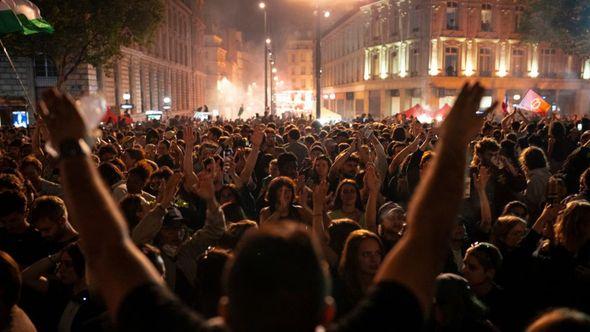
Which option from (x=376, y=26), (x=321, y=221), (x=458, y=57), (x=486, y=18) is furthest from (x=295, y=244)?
(x=376, y=26)

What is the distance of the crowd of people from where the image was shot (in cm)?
160

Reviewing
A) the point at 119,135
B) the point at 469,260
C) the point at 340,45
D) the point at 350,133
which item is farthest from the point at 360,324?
the point at 340,45

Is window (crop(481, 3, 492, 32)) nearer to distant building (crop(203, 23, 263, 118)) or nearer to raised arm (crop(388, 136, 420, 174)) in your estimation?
raised arm (crop(388, 136, 420, 174))

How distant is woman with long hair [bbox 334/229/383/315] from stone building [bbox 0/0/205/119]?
20.8 metres

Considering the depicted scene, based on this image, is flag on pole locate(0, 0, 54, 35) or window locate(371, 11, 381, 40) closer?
flag on pole locate(0, 0, 54, 35)

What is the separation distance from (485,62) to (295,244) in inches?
1959

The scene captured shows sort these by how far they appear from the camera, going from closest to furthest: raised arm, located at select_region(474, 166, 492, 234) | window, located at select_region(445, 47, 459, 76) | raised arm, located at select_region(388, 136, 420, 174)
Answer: raised arm, located at select_region(474, 166, 492, 234)
raised arm, located at select_region(388, 136, 420, 174)
window, located at select_region(445, 47, 459, 76)

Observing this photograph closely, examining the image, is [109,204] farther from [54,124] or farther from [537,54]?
[537,54]

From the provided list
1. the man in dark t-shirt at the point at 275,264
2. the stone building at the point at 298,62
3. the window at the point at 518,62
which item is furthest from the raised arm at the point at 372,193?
the stone building at the point at 298,62

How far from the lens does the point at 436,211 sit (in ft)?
5.94

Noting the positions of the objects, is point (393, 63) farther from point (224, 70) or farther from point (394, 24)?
point (224, 70)

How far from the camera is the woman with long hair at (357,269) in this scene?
12.4 feet

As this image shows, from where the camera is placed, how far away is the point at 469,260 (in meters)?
3.90

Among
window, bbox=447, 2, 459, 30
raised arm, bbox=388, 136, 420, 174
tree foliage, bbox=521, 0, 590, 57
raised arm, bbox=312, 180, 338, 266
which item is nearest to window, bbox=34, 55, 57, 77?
tree foliage, bbox=521, 0, 590, 57
